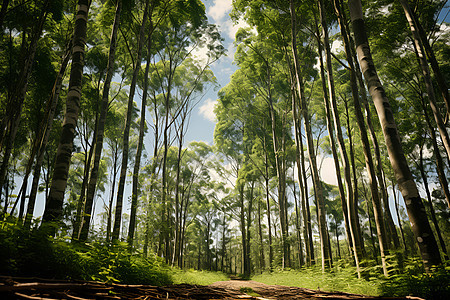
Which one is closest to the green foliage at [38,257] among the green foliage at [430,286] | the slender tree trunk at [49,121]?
the green foliage at [430,286]

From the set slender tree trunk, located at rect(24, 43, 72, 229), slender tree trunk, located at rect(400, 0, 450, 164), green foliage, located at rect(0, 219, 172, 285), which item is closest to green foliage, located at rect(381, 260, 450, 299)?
green foliage, located at rect(0, 219, 172, 285)

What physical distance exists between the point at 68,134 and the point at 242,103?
15545 millimetres

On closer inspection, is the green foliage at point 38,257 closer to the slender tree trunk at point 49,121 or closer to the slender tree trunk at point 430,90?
the slender tree trunk at point 49,121

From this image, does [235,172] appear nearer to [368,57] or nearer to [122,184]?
[122,184]

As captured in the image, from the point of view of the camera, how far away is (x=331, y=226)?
31875 millimetres

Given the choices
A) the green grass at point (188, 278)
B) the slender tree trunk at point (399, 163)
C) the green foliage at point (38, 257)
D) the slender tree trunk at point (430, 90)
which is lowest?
the green grass at point (188, 278)

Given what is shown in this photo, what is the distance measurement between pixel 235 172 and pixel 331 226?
19103mm

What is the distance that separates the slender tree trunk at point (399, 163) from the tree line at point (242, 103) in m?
0.02

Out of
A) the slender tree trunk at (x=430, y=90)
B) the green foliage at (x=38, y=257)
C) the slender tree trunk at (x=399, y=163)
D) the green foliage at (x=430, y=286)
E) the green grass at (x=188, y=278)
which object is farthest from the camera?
the slender tree trunk at (x=430, y=90)

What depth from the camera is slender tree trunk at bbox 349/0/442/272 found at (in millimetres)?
2959

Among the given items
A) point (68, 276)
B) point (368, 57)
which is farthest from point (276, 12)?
point (68, 276)

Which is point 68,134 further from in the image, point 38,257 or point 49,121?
point 49,121

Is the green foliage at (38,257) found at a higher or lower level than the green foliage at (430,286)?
higher

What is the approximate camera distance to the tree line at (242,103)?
4.28 m
